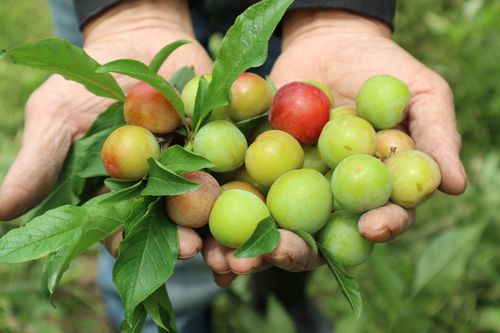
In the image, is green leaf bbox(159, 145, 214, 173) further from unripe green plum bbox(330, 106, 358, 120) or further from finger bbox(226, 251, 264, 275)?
unripe green plum bbox(330, 106, 358, 120)

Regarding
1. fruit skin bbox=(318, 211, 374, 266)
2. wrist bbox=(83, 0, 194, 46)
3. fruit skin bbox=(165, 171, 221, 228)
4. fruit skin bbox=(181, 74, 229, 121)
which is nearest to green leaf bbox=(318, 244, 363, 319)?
fruit skin bbox=(318, 211, 374, 266)

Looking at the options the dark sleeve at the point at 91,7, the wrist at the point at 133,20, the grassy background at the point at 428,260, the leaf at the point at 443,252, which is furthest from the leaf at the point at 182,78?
the leaf at the point at 443,252

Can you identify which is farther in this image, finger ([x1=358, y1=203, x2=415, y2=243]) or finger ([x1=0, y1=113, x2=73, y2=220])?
finger ([x1=0, y1=113, x2=73, y2=220])

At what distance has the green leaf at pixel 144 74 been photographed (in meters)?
0.98

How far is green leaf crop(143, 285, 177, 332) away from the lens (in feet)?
3.31

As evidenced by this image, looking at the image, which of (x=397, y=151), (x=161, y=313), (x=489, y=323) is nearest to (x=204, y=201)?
(x=161, y=313)

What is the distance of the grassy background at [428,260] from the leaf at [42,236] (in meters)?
0.79

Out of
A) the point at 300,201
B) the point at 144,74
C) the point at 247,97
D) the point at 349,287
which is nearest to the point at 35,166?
the point at 144,74

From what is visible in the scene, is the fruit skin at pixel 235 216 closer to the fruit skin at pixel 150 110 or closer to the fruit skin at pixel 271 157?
the fruit skin at pixel 271 157

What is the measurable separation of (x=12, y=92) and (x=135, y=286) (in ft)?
7.25

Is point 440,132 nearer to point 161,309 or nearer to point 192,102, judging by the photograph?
point 192,102

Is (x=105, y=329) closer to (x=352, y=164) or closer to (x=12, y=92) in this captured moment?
(x=12, y=92)

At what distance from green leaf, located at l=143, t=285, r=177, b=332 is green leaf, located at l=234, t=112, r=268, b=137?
325 mm

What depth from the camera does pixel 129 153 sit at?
1042 mm
